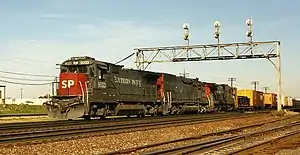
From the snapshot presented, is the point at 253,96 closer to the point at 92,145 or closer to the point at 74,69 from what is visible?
the point at 74,69

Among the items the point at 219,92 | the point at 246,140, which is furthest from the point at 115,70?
the point at 219,92

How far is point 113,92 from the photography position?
964 inches

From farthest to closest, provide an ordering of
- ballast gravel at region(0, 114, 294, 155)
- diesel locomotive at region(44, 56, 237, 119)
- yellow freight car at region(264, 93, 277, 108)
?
yellow freight car at region(264, 93, 277, 108) < diesel locomotive at region(44, 56, 237, 119) < ballast gravel at region(0, 114, 294, 155)

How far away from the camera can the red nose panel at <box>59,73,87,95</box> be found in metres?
22.1

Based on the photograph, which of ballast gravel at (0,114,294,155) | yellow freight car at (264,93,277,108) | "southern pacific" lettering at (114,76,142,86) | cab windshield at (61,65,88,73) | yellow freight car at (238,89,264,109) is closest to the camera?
ballast gravel at (0,114,294,155)

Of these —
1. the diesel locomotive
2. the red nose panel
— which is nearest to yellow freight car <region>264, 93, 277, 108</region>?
the diesel locomotive

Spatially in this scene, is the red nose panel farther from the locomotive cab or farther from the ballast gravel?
the ballast gravel

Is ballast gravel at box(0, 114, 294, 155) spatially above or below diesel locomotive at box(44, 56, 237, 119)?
below

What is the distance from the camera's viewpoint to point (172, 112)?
3253 centimetres

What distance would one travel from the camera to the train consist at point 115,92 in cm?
2173

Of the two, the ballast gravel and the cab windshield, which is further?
the cab windshield

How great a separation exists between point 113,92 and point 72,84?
3.08 meters

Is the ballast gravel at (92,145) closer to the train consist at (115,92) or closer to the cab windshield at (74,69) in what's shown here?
the train consist at (115,92)

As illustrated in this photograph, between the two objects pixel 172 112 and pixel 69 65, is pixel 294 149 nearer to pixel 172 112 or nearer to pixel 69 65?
pixel 69 65
